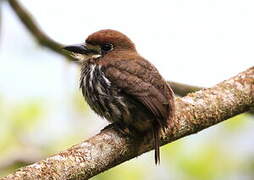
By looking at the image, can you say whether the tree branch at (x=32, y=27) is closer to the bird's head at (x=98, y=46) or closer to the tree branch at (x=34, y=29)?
the tree branch at (x=34, y=29)

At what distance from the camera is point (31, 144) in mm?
4957

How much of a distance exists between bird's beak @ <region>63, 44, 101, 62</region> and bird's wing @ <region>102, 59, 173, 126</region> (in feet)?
0.62

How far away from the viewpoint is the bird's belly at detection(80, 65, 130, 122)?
3.31 meters

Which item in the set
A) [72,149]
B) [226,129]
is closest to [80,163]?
[72,149]

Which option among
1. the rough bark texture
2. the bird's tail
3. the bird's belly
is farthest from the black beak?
the bird's tail

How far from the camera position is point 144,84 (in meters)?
3.32

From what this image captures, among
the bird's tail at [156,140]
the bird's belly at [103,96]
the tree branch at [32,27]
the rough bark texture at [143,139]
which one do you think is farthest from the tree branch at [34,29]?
the bird's tail at [156,140]

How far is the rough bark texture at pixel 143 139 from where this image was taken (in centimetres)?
280

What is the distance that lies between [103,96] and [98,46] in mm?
386

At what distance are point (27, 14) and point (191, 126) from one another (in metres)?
1.51

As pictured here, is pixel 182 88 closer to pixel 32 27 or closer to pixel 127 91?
pixel 127 91

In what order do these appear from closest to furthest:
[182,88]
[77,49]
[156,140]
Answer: [156,140], [77,49], [182,88]

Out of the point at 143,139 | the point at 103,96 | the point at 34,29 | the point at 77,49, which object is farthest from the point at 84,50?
the point at 34,29

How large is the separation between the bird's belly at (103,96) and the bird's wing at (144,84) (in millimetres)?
36
